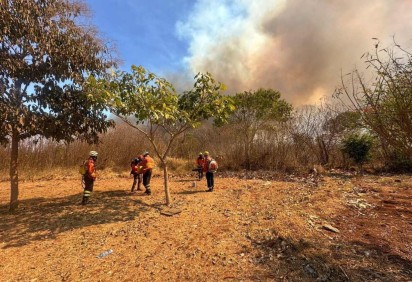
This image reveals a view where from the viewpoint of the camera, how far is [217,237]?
6.60 meters

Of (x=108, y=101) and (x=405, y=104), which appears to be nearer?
(x=405, y=104)

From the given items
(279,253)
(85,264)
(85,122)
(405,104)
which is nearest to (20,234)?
(85,264)

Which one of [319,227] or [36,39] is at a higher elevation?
[36,39]

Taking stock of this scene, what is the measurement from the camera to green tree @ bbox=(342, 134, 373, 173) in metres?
14.1

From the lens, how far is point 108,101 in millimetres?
7277

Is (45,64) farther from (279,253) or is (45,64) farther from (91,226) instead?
(279,253)

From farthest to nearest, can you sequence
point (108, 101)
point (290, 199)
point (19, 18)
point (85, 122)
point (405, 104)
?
point (290, 199) < point (85, 122) < point (108, 101) < point (19, 18) < point (405, 104)

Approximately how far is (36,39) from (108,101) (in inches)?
84.7

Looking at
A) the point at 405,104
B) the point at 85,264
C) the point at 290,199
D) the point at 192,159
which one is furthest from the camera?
the point at 192,159

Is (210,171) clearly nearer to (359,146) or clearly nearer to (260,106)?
(359,146)

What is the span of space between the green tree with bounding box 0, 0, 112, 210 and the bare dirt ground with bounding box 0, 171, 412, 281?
2273 millimetres

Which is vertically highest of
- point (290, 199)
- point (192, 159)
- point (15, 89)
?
point (15, 89)

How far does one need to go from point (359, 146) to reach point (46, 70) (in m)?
13.1

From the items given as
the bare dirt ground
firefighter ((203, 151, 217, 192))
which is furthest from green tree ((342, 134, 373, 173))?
firefighter ((203, 151, 217, 192))
